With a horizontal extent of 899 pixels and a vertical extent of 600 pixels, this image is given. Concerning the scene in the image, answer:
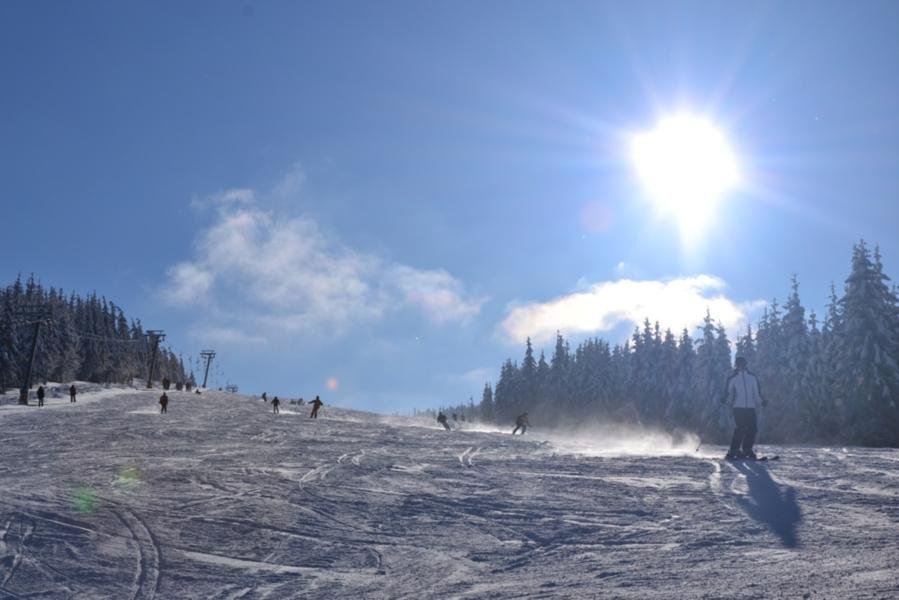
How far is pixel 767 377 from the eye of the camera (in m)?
76.0

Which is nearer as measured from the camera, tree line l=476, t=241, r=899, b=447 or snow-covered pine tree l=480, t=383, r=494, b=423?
tree line l=476, t=241, r=899, b=447

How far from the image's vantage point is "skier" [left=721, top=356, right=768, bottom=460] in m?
13.6

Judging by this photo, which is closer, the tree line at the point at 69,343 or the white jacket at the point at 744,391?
the white jacket at the point at 744,391

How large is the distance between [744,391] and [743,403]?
27 centimetres

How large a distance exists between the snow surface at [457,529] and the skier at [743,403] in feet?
2.55

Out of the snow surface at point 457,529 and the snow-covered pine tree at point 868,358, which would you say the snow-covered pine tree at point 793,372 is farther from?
the snow surface at point 457,529

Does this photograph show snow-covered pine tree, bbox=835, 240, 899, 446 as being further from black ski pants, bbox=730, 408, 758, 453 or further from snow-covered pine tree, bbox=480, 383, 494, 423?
snow-covered pine tree, bbox=480, 383, 494, 423

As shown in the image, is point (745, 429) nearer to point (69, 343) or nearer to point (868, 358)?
point (868, 358)

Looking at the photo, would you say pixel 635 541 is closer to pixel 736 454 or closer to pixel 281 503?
pixel 281 503

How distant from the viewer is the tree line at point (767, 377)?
4472 cm

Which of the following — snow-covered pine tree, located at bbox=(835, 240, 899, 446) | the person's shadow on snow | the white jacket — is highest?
snow-covered pine tree, located at bbox=(835, 240, 899, 446)

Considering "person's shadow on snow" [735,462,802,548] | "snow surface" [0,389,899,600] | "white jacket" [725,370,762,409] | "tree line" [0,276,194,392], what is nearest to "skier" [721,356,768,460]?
"white jacket" [725,370,762,409]

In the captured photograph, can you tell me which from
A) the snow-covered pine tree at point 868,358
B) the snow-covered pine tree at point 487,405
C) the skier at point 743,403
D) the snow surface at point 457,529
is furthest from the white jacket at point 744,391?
the snow-covered pine tree at point 487,405

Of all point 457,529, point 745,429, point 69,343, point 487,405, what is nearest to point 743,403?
point 745,429
